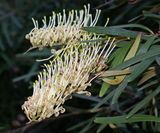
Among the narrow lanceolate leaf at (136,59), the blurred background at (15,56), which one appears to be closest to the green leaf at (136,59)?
the narrow lanceolate leaf at (136,59)

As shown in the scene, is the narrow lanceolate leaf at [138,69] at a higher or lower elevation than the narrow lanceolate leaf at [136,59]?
lower

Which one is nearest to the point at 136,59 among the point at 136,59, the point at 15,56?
the point at 136,59

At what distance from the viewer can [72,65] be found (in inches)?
22.4

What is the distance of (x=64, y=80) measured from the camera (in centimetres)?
55

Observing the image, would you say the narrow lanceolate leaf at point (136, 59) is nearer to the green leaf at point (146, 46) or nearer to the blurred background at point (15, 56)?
the green leaf at point (146, 46)

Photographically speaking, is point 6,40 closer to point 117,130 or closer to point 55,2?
point 55,2

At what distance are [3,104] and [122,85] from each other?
3.72ft

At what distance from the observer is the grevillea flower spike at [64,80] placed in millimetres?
529

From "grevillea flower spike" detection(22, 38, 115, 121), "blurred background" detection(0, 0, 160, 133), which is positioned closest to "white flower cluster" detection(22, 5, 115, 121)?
"grevillea flower spike" detection(22, 38, 115, 121)

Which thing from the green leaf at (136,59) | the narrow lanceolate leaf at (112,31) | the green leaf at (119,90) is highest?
the narrow lanceolate leaf at (112,31)

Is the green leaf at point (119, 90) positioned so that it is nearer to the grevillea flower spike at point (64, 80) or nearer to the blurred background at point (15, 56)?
the grevillea flower spike at point (64, 80)

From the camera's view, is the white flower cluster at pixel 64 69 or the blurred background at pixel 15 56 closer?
the white flower cluster at pixel 64 69

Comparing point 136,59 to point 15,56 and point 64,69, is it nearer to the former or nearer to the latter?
point 64,69

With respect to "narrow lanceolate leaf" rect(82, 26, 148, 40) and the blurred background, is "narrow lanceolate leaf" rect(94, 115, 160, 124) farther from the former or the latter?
the blurred background
